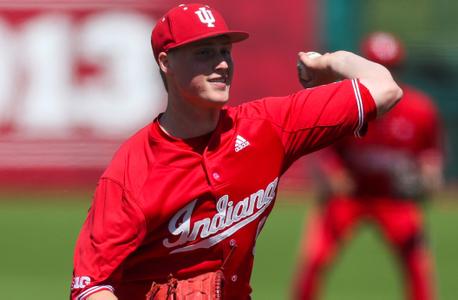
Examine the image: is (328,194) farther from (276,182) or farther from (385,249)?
(276,182)

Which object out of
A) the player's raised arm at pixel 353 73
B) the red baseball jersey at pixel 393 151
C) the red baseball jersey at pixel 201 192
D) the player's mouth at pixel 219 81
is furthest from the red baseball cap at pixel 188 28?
the red baseball jersey at pixel 393 151

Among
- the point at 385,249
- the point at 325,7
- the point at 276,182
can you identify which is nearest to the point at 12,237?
the point at 385,249

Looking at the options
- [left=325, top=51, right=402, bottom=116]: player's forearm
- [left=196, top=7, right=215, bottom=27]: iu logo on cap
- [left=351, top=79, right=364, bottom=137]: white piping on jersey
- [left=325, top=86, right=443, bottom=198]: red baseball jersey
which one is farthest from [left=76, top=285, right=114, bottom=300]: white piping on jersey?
[left=325, top=86, right=443, bottom=198]: red baseball jersey

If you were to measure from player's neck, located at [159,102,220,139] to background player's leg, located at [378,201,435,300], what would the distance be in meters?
5.11

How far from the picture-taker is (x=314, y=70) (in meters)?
5.68

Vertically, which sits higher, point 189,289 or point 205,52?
point 205,52

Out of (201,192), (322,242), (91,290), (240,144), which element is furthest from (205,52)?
(322,242)

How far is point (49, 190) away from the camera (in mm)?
16422

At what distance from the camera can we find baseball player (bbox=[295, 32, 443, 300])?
10.3m

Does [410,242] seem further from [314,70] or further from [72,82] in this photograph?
[72,82]

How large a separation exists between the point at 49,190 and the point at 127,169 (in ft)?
37.6

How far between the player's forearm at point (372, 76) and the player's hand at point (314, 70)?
0.03m

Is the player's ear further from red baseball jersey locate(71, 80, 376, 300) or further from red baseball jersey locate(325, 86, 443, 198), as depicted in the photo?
red baseball jersey locate(325, 86, 443, 198)

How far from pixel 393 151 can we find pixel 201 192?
5.61 m
